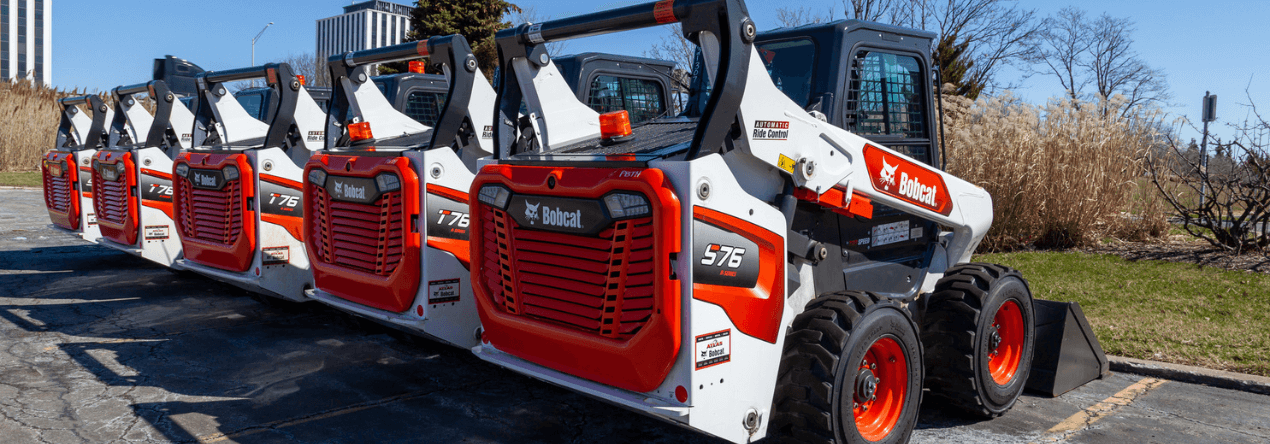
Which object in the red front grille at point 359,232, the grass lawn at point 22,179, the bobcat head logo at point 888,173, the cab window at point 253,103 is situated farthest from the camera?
the grass lawn at point 22,179

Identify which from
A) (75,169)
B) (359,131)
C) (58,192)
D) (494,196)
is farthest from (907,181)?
(58,192)

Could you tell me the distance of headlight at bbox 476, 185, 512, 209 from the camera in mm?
3970

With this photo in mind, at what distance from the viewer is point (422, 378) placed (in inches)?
227

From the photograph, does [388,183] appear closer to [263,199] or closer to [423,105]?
[263,199]

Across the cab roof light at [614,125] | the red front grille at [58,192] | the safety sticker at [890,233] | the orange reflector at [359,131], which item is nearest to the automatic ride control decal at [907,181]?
the safety sticker at [890,233]

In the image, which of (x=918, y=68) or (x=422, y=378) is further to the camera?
(x=422, y=378)

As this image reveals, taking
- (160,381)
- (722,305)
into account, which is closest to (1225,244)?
(722,305)

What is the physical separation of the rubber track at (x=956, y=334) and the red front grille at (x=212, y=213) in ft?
18.1

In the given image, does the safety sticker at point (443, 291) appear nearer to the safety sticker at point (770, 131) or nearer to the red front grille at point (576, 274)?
the red front grille at point (576, 274)

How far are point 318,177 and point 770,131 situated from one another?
368 centimetres

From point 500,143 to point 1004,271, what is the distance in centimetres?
296

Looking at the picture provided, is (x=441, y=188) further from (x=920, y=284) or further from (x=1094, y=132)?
(x=1094, y=132)

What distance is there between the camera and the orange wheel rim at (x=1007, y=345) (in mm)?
5051

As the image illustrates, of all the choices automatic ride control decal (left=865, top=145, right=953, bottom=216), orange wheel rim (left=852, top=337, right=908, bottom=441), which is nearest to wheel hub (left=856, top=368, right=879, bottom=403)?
orange wheel rim (left=852, top=337, right=908, bottom=441)
